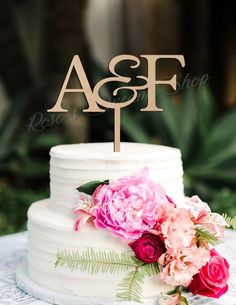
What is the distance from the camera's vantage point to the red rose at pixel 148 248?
1.67m

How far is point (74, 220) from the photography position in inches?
72.5

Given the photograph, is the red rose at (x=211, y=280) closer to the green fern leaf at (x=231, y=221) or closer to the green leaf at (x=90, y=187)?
the green fern leaf at (x=231, y=221)

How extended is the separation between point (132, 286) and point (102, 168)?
1.20ft

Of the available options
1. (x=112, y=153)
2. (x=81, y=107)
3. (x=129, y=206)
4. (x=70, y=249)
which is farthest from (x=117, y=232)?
(x=81, y=107)

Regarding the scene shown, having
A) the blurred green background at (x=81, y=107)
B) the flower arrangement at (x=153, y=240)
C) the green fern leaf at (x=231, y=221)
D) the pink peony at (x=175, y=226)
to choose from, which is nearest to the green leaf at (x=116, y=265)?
the flower arrangement at (x=153, y=240)

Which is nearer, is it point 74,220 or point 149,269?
point 149,269

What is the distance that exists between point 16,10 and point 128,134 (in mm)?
1923

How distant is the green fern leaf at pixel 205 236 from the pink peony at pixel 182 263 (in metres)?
0.03

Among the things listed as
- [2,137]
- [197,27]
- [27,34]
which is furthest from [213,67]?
[2,137]

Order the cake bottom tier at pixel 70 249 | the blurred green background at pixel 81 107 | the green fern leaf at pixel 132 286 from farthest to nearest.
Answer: the blurred green background at pixel 81 107, the cake bottom tier at pixel 70 249, the green fern leaf at pixel 132 286

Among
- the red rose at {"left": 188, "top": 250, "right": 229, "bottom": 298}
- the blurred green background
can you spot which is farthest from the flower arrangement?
the blurred green background

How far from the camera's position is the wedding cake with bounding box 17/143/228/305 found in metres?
1.68

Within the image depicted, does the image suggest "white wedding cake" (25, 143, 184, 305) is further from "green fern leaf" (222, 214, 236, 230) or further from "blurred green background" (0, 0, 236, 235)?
"blurred green background" (0, 0, 236, 235)

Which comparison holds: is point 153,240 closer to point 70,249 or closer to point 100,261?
point 100,261
